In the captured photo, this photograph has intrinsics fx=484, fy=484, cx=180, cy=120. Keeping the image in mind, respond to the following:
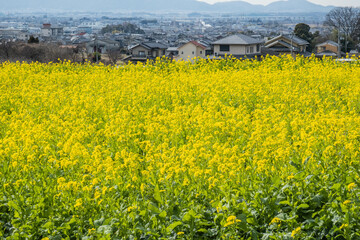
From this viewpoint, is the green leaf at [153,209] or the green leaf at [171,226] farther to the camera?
the green leaf at [153,209]

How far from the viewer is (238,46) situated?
47.3 metres

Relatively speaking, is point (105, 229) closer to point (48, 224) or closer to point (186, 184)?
point (48, 224)

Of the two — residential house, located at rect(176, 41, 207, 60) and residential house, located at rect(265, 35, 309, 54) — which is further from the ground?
residential house, located at rect(265, 35, 309, 54)

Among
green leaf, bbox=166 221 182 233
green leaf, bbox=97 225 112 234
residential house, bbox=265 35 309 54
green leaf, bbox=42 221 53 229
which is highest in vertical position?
green leaf, bbox=166 221 182 233

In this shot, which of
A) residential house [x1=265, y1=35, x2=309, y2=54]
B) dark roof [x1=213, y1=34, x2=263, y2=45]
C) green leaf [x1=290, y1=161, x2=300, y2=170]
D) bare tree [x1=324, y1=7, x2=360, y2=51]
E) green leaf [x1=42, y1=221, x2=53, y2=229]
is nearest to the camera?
green leaf [x1=42, y1=221, x2=53, y2=229]

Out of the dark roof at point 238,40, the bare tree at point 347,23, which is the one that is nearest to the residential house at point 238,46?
the dark roof at point 238,40

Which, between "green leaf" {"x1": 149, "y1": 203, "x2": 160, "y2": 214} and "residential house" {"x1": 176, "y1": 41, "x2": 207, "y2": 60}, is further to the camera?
"residential house" {"x1": 176, "y1": 41, "x2": 207, "y2": 60}

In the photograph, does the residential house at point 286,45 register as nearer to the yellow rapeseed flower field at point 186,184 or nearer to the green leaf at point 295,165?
the yellow rapeseed flower field at point 186,184

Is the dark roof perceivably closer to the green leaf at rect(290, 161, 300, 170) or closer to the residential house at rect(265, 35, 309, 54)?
the residential house at rect(265, 35, 309, 54)

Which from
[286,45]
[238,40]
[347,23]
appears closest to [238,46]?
[238,40]

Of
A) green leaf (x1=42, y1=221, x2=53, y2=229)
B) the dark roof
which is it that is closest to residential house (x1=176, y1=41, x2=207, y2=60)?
the dark roof

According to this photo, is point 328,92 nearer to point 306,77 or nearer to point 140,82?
point 306,77

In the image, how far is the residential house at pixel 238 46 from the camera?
47.2 m

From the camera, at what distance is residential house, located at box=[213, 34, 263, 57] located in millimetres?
47156
